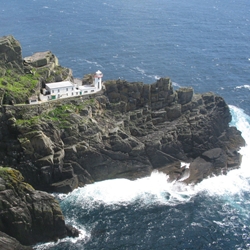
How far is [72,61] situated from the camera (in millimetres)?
177125

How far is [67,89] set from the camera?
112438mm

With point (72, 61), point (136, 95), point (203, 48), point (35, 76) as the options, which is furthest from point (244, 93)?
point (35, 76)

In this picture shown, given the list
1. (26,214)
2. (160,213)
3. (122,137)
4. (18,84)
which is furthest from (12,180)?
(160,213)

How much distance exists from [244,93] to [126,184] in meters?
74.3

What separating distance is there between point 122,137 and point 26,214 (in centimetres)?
3442

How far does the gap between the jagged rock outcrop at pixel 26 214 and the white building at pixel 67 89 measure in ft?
98.1

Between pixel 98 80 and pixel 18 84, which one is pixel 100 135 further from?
pixel 18 84

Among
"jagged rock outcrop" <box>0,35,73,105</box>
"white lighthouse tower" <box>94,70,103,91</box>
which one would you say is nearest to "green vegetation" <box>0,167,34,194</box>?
"jagged rock outcrop" <box>0,35,73,105</box>

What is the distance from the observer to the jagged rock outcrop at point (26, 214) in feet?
275

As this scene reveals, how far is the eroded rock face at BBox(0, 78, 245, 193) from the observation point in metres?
101

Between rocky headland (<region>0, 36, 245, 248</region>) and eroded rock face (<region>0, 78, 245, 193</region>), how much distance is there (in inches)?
9.4

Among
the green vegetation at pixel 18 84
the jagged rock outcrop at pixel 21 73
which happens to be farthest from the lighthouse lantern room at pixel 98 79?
the green vegetation at pixel 18 84

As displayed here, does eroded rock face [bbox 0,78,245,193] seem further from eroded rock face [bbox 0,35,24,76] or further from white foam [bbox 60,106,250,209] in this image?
eroded rock face [bbox 0,35,24,76]

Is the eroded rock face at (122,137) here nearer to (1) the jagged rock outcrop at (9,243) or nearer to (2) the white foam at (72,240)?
(2) the white foam at (72,240)
